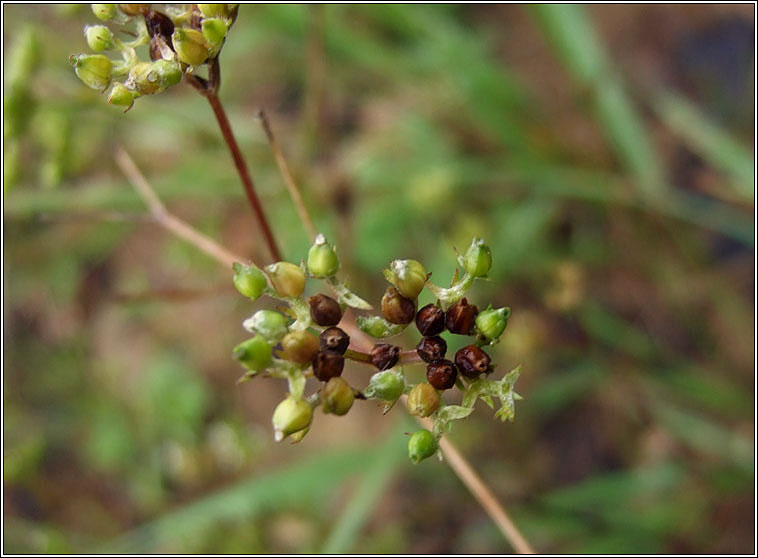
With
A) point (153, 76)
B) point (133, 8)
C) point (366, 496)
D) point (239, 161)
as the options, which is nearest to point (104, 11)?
point (133, 8)

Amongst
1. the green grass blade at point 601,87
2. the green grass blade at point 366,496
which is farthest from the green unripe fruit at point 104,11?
the green grass blade at point 601,87

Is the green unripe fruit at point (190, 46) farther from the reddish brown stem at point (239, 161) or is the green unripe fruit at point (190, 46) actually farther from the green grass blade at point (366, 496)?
the green grass blade at point (366, 496)

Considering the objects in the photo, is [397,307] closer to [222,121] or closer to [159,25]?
[222,121]

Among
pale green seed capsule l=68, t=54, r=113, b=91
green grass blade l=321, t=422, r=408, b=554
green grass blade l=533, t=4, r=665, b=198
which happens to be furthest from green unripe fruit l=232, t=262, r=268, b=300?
green grass blade l=533, t=4, r=665, b=198

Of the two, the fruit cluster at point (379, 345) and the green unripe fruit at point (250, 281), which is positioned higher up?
the green unripe fruit at point (250, 281)

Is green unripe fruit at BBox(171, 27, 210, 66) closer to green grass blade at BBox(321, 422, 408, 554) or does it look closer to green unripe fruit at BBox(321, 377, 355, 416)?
green unripe fruit at BBox(321, 377, 355, 416)

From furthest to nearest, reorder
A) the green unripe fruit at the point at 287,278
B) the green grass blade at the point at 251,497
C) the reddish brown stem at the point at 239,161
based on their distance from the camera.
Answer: the green grass blade at the point at 251,497 → the reddish brown stem at the point at 239,161 → the green unripe fruit at the point at 287,278
